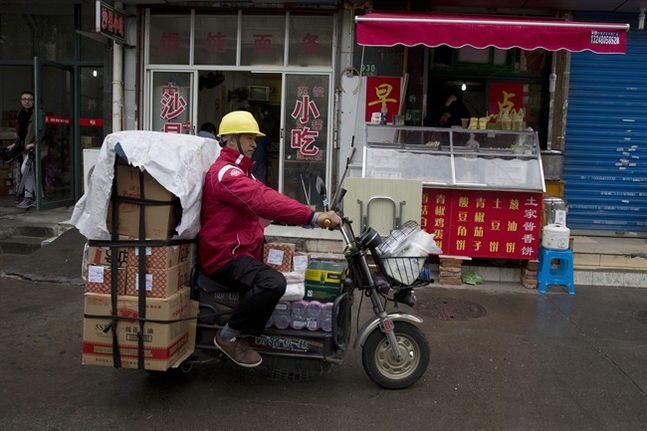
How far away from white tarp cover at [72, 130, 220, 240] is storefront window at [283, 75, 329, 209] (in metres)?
5.41

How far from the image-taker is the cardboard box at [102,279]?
142 inches

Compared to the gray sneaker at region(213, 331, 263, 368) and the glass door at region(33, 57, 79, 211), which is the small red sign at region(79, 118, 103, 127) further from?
the gray sneaker at region(213, 331, 263, 368)

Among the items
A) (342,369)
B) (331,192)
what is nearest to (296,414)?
(342,369)

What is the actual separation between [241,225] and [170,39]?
21.0 feet

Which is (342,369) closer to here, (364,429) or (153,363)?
(364,429)

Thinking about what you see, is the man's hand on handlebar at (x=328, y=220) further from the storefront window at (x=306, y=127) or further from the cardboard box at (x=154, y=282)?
the storefront window at (x=306, y=127)

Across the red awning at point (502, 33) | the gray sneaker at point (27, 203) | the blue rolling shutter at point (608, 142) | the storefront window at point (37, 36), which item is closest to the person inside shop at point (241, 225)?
the red awning at point (502, 33)

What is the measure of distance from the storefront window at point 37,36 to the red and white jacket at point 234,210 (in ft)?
27.0

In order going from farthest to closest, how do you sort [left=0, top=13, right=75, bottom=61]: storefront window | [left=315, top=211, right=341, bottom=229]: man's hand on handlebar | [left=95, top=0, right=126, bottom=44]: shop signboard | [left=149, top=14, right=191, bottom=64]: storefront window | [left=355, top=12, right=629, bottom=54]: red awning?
1. [left=0, top=13, right=75, bottom=61]: storefront window
2. [left=149, top=14, right=191, bottom=64]: storefront window
3. [left=95, top=0, right=126, bottom=44]: shop signboard
4. [left=355, top=12, right=629, bottom=54]: red awning
5. [left=315, top=211, right=341, bottom=229]: man's hand on handlebar

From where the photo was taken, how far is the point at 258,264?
3738mm

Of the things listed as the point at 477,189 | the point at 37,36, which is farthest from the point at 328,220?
the point at 37,36

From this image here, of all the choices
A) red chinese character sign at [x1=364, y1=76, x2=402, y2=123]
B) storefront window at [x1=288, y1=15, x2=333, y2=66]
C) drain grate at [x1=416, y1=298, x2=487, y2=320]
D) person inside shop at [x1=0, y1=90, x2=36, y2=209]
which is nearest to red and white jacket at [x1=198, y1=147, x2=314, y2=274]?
drain grate at [x1=416, y1=298, x2=487, y2=320]

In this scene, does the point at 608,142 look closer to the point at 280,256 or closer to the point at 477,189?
the point at 477,189

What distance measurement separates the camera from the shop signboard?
805cm
